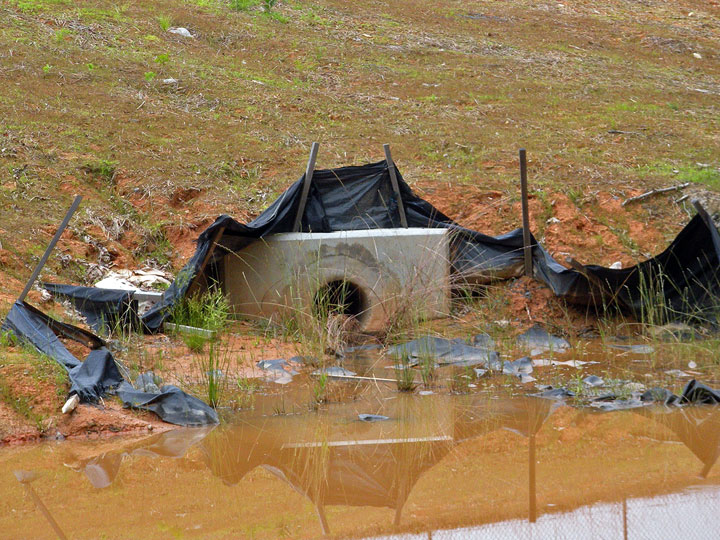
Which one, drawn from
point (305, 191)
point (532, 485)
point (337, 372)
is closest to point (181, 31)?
point (305, 191)

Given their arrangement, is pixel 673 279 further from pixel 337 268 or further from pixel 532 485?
pixel 532 485

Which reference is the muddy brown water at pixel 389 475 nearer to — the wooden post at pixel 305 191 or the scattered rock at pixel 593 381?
the scattered rock at pixel 593 381

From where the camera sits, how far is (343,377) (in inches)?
270

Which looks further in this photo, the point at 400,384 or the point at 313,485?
the point at 400,384

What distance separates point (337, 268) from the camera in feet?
28.6

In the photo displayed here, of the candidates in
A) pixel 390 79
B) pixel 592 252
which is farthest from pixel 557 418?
pixel 390 79

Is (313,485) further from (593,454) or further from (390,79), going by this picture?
(390,79)

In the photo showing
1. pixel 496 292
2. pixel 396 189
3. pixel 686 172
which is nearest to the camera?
pixel 496 292

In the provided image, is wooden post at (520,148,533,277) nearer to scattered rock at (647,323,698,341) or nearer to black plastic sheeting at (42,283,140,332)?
scattered rock at (647,323,698,341)

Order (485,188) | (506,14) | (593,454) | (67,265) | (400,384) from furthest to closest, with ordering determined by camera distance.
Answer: (506,14), (485,188), (67,265), (400,384), (593,454)

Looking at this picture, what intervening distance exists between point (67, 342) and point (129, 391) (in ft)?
4.33

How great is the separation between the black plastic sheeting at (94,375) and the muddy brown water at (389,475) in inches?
8.3

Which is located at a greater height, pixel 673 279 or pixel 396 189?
pixel 396 189

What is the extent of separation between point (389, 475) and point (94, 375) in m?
2.36
